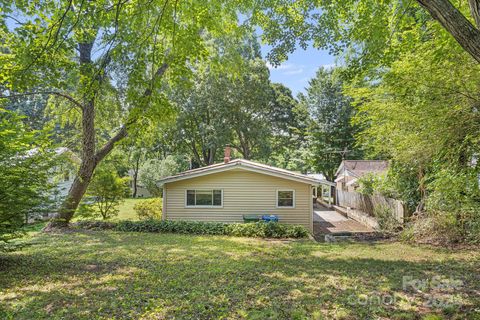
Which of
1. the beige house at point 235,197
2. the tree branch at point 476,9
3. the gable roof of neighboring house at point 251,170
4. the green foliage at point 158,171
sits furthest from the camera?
the green foliage at point 158,171

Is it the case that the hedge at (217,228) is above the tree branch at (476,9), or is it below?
below

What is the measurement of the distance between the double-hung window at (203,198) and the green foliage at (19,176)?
814 cm

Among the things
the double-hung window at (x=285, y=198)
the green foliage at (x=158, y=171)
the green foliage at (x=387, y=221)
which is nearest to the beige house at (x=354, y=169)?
the green foliage at (x=387, y=221)

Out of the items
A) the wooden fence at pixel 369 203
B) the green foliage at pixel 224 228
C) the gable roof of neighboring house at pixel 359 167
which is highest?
the gable roof of neighboring house at pixel 359 167

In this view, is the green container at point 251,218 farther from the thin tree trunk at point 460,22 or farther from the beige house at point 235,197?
the thin tree trunk at point 460,22

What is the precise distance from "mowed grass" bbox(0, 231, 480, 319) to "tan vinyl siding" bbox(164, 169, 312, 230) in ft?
19.6

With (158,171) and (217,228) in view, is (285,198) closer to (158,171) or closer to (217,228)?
(217,228)

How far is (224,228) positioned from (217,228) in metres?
0.27

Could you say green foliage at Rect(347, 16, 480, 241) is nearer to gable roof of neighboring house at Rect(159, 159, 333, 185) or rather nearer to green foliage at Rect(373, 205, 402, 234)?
green foliage at Rect(373, 205, 402, 234)

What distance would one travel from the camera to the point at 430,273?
17.1ft

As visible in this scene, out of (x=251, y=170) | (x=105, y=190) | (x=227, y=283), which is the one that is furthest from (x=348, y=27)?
(x=105, y=190)

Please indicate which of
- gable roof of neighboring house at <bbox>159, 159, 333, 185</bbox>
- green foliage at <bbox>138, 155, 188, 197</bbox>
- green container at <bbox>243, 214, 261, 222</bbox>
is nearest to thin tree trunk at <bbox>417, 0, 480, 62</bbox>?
gable roof of neighboring house at <bbox>159, 159, 333, 185</bbox>

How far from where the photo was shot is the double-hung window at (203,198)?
13.8m

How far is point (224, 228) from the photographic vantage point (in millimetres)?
11438
